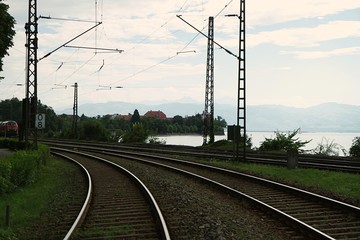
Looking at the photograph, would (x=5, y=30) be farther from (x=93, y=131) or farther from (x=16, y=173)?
(x=93, y=131)

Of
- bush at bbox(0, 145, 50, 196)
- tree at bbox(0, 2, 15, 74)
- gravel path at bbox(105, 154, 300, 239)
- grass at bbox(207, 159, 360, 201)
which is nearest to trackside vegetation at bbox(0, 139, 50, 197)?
bush at bbox(0, 145, 50, 196)

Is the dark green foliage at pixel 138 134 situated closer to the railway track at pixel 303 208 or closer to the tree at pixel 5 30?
the tree at pixel 5 30

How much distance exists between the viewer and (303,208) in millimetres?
13031

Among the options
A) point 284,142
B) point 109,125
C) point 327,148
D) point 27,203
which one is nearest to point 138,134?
point 284,142

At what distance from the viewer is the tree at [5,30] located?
99.8 ft

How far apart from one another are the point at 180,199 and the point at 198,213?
99.4 inches

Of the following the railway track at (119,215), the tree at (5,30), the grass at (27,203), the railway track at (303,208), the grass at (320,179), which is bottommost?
the grass at (27,203)

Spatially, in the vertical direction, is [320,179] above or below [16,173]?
below

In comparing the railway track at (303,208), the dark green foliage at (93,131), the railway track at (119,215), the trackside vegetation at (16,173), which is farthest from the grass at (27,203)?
the dark green foliage at (93,131)

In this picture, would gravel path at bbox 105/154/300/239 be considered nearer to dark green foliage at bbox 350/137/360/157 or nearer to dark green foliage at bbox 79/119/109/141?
dark green foliage at bbox 350/137/360/157

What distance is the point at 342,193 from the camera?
15.9 metres

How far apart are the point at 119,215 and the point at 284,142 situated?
105 ft

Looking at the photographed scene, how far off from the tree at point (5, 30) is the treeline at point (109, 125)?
34.9 m

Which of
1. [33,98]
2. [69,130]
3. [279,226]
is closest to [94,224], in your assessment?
[279,226]
